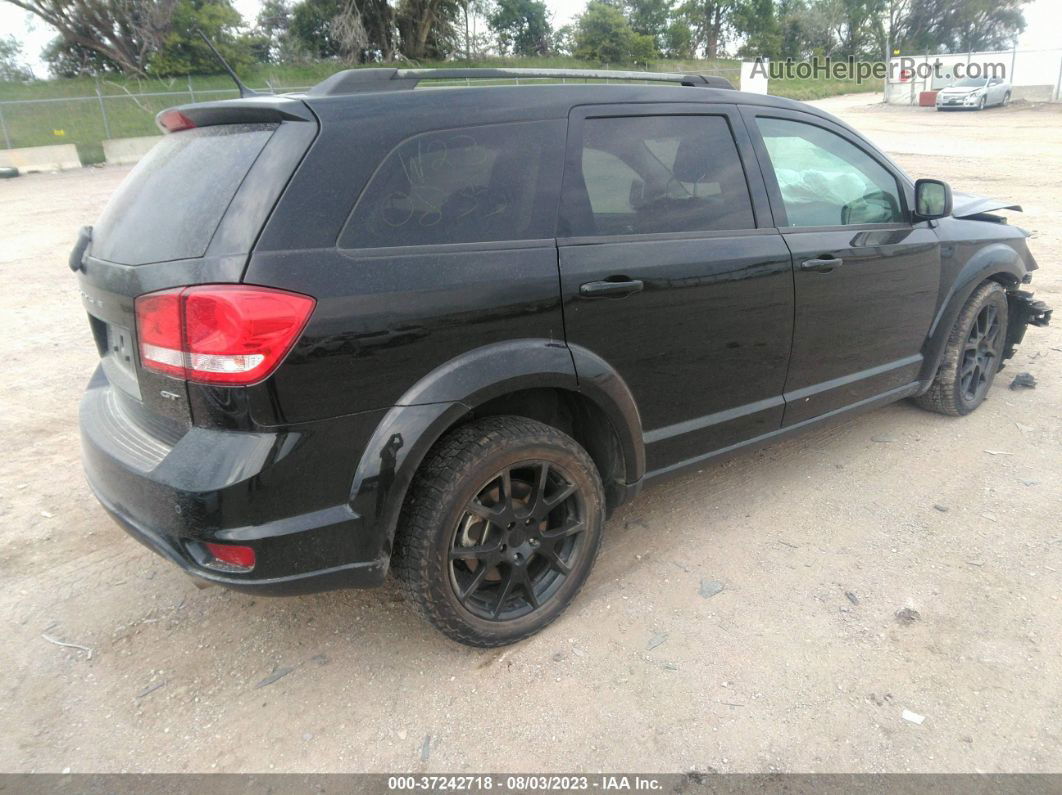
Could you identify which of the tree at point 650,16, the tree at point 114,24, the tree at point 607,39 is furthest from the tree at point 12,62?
the tree at point 650,16

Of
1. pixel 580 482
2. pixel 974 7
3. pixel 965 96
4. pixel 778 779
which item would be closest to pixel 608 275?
pixel 580 482

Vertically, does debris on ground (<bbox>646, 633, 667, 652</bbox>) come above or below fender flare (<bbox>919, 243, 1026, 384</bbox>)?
below

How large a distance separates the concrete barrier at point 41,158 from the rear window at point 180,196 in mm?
22029

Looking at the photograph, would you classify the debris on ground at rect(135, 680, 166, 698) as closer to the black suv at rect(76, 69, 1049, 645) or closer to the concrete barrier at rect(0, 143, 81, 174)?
the black suv at rect(76, 69, 1049, 645)

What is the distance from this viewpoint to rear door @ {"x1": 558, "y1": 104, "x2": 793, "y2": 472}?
2.68m

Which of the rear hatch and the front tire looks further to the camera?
the front tire

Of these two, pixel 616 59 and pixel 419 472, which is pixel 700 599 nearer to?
pixel 419 472

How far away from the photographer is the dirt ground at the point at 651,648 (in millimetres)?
2295

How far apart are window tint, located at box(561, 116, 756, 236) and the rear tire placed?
1904 mm

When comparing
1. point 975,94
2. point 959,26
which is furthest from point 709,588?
point 959,26

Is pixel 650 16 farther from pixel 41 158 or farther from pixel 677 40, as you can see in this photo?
pixel 41 158

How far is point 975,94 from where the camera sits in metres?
30.8

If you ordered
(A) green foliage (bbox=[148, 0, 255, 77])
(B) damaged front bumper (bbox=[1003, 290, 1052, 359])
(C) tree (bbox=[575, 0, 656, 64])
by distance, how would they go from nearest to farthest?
(B) damaged front bumper (bbox=[1003, 290, 1052, 359]) → (A) green foliage (bbox=[148, 0, 255, 77]) → (C) tree (bbox=[575, 0, 656, 64])

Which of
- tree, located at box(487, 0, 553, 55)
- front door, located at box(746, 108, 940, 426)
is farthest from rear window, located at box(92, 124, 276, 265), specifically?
tree, located at box(487, 0, 553, 55)
